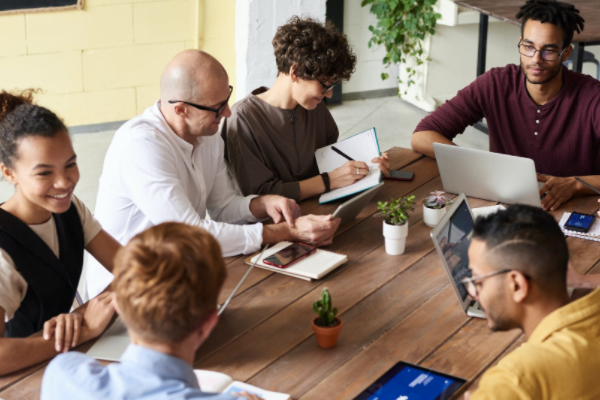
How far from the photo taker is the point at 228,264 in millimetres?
2129

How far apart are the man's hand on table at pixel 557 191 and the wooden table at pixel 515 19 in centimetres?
173

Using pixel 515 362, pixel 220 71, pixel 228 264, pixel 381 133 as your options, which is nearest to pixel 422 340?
pixel 515 362

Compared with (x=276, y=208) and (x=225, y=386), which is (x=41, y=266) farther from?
(x=276, y=208)

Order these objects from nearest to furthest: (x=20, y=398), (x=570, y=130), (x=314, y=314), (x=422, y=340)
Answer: (x=20, y=398)
(x=422, y=340)
(x=314, y=314)
(x=570, y=130)

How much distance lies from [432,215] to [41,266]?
3.98ft

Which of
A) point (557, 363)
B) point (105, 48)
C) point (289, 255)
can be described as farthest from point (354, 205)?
point (105, 48)

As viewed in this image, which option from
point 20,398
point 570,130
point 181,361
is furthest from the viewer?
point 570,130

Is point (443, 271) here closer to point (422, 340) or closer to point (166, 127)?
point (422, 340)

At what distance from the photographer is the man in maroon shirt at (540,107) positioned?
2750 mm

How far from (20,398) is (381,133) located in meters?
4.18

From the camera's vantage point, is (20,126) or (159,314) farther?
(20,126)

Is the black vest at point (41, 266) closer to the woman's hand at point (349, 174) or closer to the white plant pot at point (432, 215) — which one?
the woman's hand at point (349, 174)

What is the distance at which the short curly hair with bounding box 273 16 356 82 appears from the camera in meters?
2.62

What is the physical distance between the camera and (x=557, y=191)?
Answer: 251 centimetres
